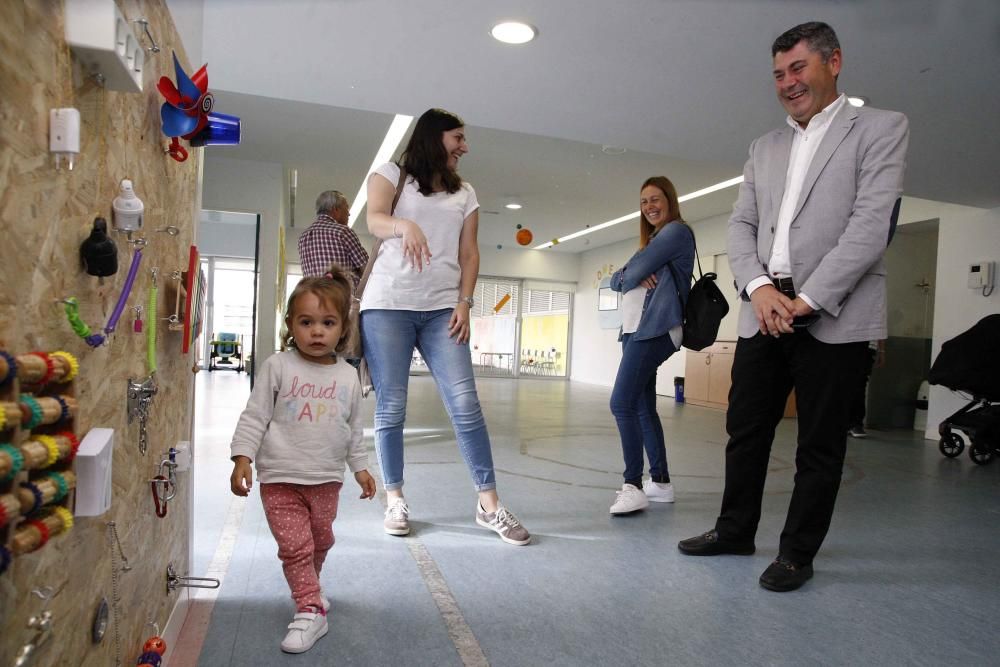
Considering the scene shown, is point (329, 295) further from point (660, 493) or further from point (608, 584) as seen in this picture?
point (660, 493)

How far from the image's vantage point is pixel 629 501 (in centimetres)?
239

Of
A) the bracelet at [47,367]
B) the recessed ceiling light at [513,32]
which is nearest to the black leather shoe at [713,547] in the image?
the bracelet at [47,367]

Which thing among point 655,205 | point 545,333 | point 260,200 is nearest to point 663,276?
point 655,205

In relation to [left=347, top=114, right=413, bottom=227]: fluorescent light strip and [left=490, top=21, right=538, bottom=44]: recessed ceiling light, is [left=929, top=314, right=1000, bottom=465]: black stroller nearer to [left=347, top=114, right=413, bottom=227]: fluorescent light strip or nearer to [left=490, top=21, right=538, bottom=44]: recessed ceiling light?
[left=490, top=21, right=538, bottom=44]: recessed ceiling light

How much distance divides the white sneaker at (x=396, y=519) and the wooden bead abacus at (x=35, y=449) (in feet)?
4.49

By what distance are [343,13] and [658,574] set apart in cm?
252

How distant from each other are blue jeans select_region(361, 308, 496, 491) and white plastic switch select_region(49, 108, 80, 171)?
131 cm

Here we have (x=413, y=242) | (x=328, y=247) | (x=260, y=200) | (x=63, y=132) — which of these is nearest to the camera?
(x=63, y=132)

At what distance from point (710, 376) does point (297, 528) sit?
745cm

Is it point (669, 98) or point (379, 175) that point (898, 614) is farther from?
point (669, 98)

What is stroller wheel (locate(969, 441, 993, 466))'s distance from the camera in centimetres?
435

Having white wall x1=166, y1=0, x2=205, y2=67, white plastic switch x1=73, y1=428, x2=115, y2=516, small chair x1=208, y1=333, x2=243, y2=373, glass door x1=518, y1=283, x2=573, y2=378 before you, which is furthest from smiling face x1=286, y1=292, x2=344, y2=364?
glass door x1=518, y1=283, x2=573, y2=378

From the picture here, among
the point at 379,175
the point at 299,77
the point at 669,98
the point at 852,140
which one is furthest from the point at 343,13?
the point at 852,140

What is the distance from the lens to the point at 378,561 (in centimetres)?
180
